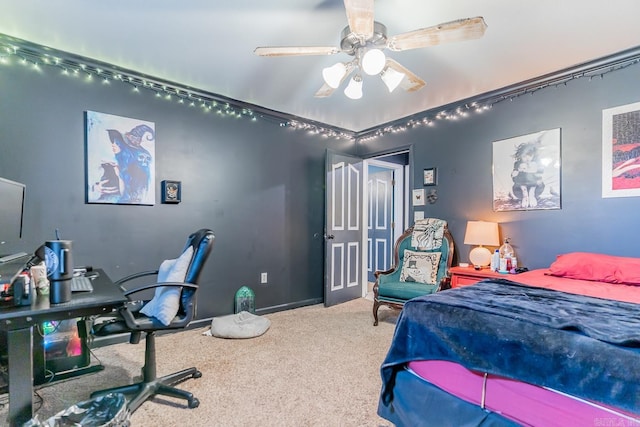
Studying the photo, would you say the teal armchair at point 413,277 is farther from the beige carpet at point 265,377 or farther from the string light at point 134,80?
the string light at point 134,80

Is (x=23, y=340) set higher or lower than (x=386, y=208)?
lower

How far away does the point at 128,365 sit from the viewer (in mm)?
2359

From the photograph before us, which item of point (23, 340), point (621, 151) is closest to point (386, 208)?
point (621, 151)

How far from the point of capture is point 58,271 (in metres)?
1.37

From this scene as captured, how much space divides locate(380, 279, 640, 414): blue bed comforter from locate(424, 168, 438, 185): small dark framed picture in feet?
6.95

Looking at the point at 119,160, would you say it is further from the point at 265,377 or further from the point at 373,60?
the point at 373,60

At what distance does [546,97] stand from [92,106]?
4129 mm

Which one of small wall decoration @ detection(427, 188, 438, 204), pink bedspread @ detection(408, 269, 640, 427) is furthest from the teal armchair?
pink bedspread @ detection(408, 269, 640, 427)

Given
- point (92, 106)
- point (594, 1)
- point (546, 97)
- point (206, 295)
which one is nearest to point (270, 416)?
point (206, 295)

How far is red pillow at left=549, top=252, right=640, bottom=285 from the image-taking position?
2.12 m

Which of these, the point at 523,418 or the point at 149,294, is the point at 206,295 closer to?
the point at 149,294

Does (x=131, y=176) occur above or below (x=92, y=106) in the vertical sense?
below

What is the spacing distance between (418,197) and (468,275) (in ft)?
4.05

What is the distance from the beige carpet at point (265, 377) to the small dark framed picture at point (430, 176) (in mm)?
1782
